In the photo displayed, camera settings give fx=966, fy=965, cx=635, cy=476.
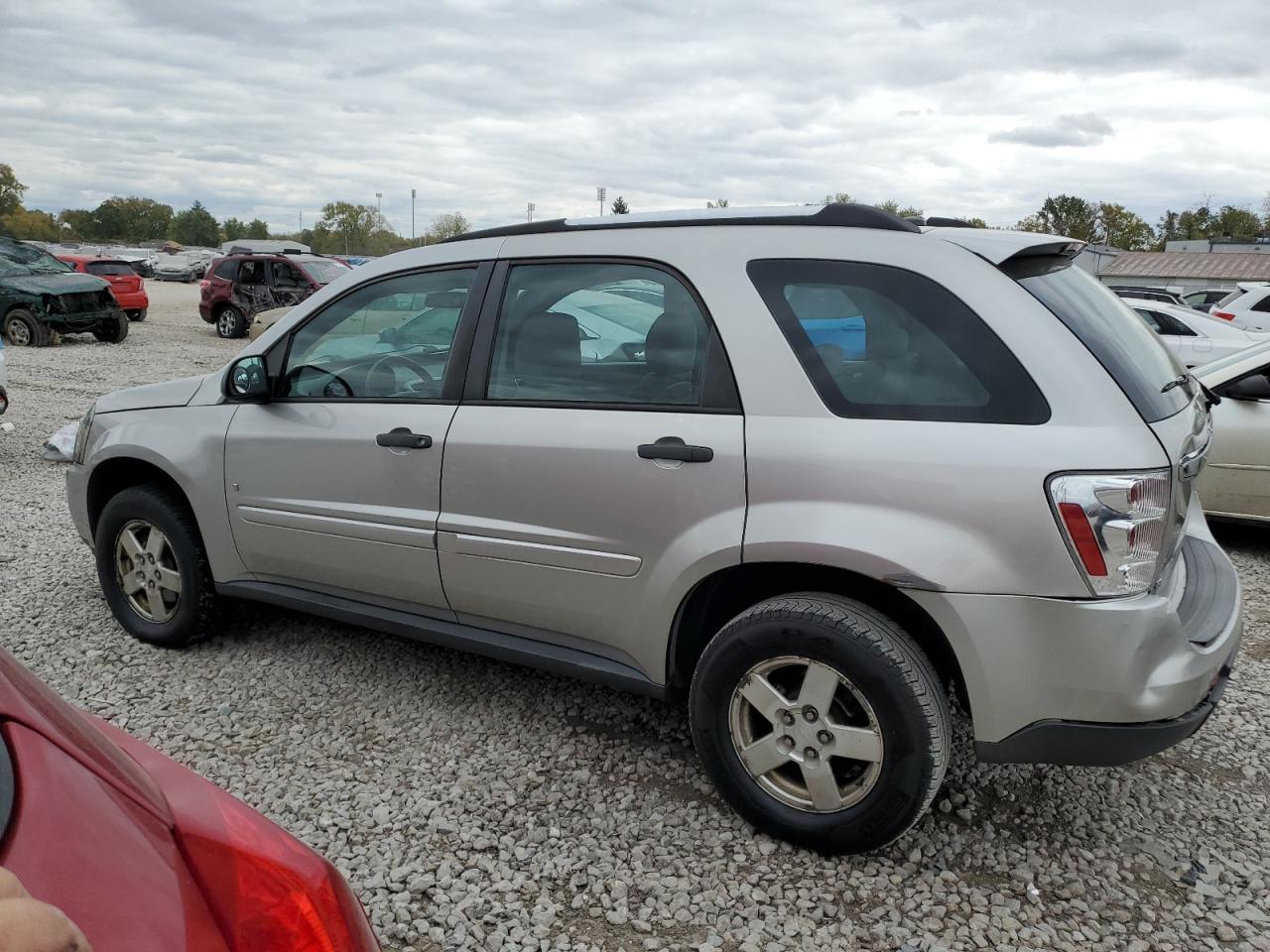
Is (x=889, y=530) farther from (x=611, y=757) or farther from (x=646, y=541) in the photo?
(x=611, y=757)

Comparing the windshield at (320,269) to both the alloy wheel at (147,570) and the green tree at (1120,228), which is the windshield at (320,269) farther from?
the green tree at (1120,228)

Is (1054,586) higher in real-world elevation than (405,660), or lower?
higher

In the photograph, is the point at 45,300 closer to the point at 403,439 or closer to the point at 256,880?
the point at 403,439

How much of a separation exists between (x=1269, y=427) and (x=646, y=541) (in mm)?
4624

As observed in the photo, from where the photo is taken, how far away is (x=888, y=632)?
2561 millimetres

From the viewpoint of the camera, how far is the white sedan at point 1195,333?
11.0 metres

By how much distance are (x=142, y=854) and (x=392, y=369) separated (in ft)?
8.72

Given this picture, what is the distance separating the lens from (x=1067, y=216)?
7644 centimetres

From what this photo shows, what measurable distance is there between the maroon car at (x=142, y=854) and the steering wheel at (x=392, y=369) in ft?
7.38

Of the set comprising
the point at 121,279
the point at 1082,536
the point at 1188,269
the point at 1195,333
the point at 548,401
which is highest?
the point at 1188,269

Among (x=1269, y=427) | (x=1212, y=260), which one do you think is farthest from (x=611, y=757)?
(x=1212, y=260)

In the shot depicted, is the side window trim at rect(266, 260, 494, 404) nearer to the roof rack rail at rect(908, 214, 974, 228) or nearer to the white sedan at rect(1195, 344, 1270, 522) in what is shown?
the roof rack rail at rect(908, 214, 974, 228)

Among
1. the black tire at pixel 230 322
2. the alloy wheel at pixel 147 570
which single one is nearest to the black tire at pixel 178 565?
the alloy wheel at pixel 147 570

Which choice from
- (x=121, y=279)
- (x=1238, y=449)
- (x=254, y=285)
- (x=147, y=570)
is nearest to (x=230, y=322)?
(x=254, y=285)
